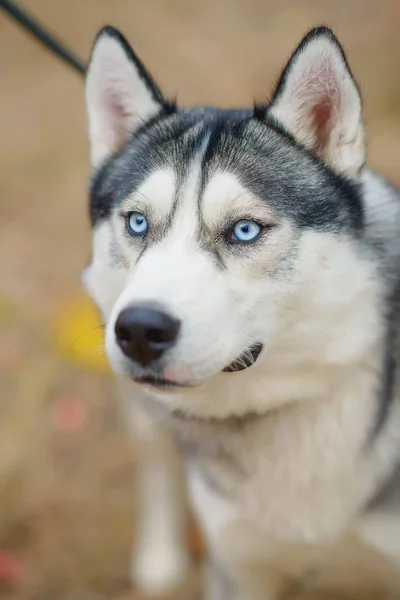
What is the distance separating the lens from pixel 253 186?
76.5 inches

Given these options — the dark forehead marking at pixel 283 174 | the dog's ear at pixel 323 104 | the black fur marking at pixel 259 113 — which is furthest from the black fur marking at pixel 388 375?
the black fur marking at pixel 259 113

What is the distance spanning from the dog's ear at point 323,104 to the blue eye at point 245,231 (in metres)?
0.28

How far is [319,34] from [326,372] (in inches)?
33.7

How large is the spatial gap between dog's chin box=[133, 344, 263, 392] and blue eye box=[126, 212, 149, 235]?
0.39m

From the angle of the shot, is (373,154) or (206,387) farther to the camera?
(373,154)

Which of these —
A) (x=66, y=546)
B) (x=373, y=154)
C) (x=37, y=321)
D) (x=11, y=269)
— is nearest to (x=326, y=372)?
(x=66, y=546)

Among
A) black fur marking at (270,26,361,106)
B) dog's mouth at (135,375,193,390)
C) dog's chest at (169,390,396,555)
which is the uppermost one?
black fur marking at (270,26,361,106)

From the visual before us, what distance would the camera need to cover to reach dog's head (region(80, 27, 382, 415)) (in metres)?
1.77

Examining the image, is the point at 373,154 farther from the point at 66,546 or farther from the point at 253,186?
the point at 253,186

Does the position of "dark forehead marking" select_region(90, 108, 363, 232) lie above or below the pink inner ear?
below

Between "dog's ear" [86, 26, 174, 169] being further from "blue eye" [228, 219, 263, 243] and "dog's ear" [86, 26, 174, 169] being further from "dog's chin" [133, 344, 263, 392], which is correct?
"dog's chin" [133, 344, 263, 392]

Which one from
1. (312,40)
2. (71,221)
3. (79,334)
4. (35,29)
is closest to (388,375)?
(312,40)

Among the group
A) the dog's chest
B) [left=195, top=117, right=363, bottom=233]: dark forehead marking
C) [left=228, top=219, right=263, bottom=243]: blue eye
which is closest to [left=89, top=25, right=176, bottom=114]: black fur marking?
[left=195, top=117, right=363, bottom=233]: dark forehead marking

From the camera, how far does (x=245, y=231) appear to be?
Result: 6.30 feet
